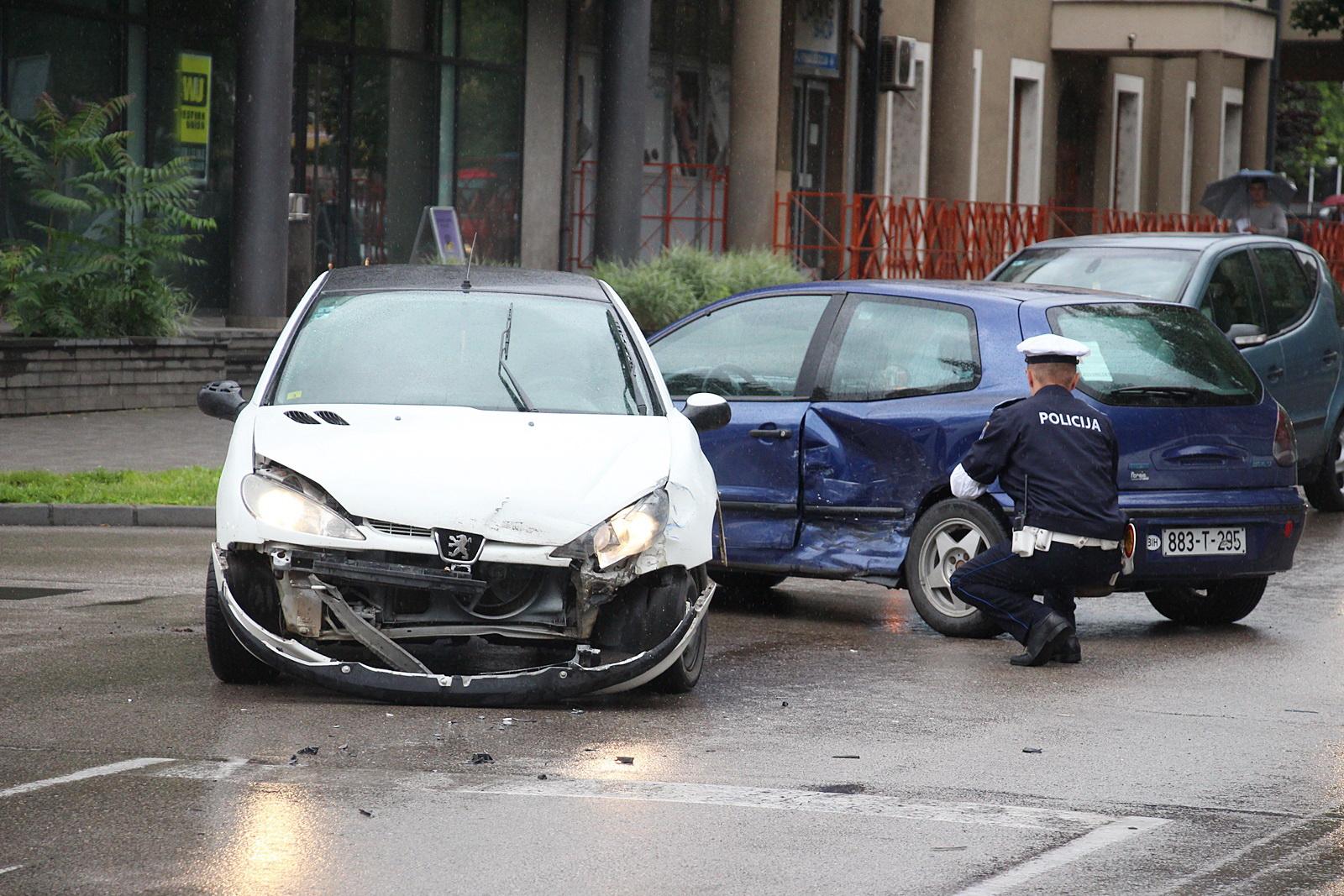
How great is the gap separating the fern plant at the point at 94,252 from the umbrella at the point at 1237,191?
10552 millimetres

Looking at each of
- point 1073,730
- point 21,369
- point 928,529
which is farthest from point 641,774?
point 21,369

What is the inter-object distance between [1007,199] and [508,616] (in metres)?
30.3

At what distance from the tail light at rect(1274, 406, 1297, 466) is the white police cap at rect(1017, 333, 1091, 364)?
55.0 inches

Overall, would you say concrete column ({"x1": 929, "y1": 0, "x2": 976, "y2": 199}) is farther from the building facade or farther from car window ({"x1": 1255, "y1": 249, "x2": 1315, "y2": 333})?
car window ({"x1": 1255, "y1": 249, "x2": 1315, "y2": 333})

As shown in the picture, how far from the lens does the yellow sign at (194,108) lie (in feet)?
72.6

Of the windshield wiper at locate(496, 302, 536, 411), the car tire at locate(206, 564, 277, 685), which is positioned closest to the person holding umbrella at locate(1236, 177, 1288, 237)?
the windshield wiper at locate(496, 302, 536, 411)

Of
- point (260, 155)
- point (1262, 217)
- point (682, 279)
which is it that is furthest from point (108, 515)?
point (1262, 217)

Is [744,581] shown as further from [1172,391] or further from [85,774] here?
[85,774]

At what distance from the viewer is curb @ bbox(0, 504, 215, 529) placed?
493 inches

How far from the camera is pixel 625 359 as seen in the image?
27.6 ft

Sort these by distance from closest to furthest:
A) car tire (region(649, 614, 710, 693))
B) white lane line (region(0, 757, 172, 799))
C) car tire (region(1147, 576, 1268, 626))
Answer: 1. white lane line (region(0, 757, 172, 799))
2. car tire (region(649, 614, 710, 693))
3. car tire (region(1147, 576, 1268, 626))

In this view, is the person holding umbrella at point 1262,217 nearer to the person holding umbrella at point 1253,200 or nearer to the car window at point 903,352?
the person holding umbrella at point 1253,200

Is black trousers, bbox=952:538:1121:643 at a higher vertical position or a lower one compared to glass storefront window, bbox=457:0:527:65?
lower

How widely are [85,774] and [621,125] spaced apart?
1935cm
